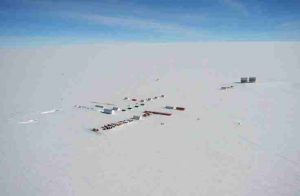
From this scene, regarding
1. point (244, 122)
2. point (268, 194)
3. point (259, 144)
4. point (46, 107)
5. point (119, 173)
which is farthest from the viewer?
point (46, 107)

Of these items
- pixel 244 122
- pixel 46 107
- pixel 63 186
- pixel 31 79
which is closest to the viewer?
pixel 63 186

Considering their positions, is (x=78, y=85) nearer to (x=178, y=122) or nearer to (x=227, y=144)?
(x=178, y=122)

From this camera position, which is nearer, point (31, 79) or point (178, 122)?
point (178, 122)

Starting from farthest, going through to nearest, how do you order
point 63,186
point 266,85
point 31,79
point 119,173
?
point 31,79
point 266,85
point 119,173
point 63,186

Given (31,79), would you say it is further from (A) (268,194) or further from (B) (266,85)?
(A) (268,194)

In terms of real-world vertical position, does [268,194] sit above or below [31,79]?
below

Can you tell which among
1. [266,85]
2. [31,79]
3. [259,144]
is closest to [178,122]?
[259,144]

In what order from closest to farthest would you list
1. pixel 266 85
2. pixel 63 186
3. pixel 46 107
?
pixel 63 186 < pixel 46 107 < pixel 266 85

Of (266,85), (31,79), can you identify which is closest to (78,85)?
(31,79)

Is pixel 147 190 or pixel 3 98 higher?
pixel 3 98
